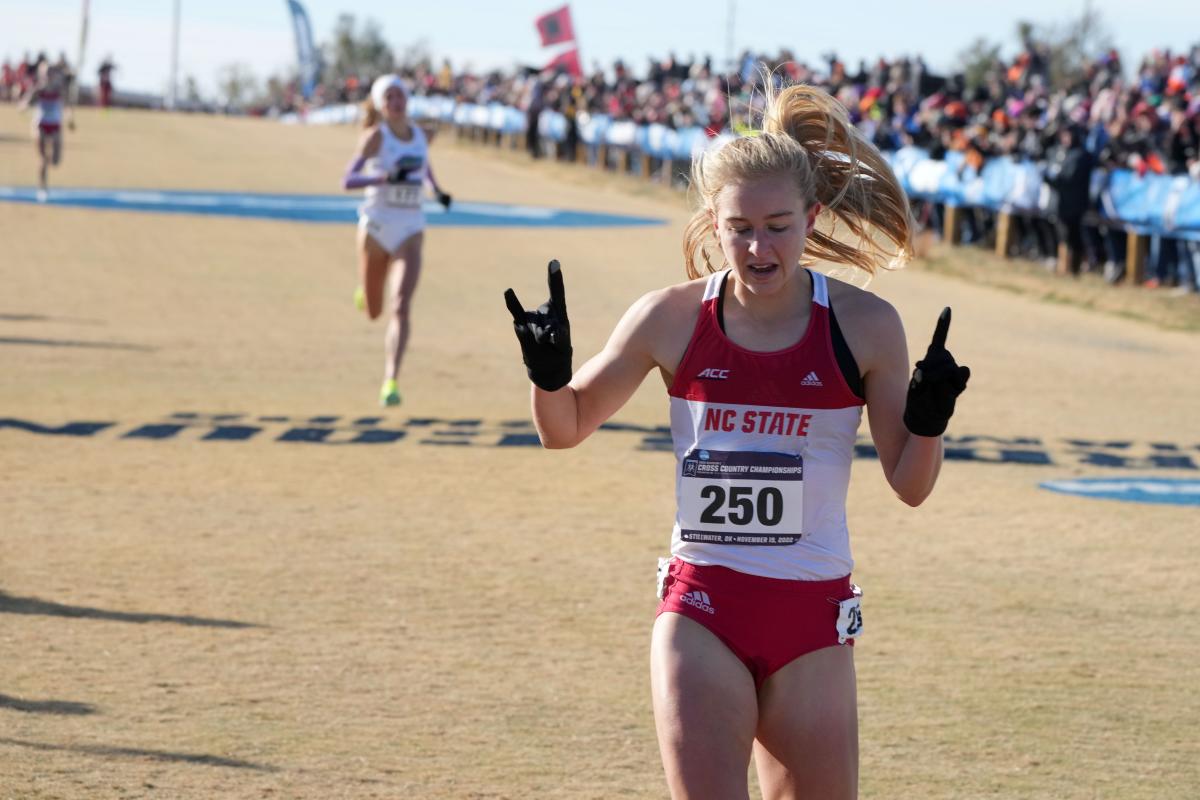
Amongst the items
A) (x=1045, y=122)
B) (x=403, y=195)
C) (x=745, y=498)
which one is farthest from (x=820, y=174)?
(x=1045, y=122)

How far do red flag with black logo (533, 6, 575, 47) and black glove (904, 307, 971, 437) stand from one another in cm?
4426

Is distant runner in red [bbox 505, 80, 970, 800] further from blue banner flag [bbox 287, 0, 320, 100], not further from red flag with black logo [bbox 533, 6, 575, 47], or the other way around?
blue banner flag [bbox 287, 0, 320, 100]

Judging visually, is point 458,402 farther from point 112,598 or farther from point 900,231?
point 900,231

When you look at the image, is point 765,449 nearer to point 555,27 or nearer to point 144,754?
point 144,754

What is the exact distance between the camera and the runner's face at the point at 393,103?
1269 cm

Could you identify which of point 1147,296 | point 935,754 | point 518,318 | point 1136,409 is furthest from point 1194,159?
point 518,318

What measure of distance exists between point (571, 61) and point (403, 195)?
1420 inches

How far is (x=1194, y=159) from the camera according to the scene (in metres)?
21.0

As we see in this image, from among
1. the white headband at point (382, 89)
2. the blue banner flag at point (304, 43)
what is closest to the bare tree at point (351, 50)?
the blue banner flag at point (304, 43)

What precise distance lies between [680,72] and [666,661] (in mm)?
39099

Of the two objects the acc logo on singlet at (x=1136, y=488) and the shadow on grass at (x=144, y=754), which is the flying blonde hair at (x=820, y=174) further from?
the acc logo on singlet at (x=1136, y=488)

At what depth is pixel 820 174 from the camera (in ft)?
13.5

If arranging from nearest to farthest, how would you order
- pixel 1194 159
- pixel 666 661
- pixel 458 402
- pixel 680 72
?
1. pixel 666 661
2. pixel 458 402
3. pixel 1194 159
4. pixel 680 72

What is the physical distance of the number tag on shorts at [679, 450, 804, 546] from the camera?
3902mm
